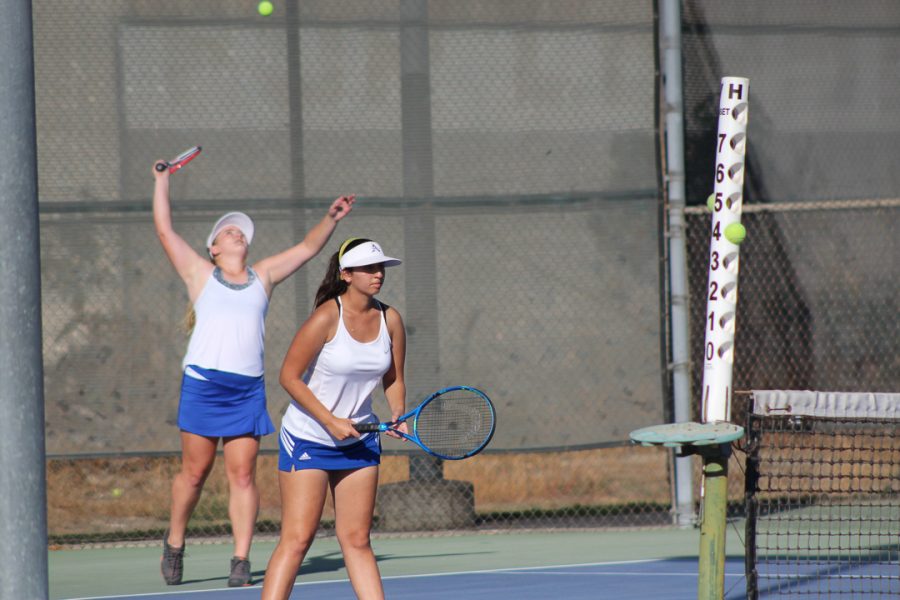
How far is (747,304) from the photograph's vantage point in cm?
876

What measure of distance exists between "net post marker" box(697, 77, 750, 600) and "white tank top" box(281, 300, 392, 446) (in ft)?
3.56

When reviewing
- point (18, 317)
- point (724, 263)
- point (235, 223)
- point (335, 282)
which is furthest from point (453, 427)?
point (235, 223)

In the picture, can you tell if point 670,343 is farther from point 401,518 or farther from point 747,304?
point 401,518

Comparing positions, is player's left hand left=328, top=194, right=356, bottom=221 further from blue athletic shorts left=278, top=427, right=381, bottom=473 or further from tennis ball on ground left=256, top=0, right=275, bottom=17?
tennis ball on ground left=256, top=0, right=275, bottom=17

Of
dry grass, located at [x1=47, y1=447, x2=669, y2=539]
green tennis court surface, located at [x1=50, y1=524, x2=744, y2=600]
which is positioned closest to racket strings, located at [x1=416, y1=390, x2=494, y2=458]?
green tennis court surface, located at [x1=50, y1=524, x2=744, y2=600]

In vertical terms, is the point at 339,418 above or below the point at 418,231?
below

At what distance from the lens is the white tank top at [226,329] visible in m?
6.67

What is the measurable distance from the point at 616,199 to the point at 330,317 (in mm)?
3919

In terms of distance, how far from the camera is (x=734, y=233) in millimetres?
4852

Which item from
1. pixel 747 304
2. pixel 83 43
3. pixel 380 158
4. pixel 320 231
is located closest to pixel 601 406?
pixel 747 304

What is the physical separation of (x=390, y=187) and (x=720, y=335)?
3761 millimetres

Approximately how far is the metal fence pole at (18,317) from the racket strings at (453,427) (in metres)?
1.41

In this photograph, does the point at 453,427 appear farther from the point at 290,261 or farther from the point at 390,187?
the point at 390,187

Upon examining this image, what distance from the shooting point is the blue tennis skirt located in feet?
21.8
